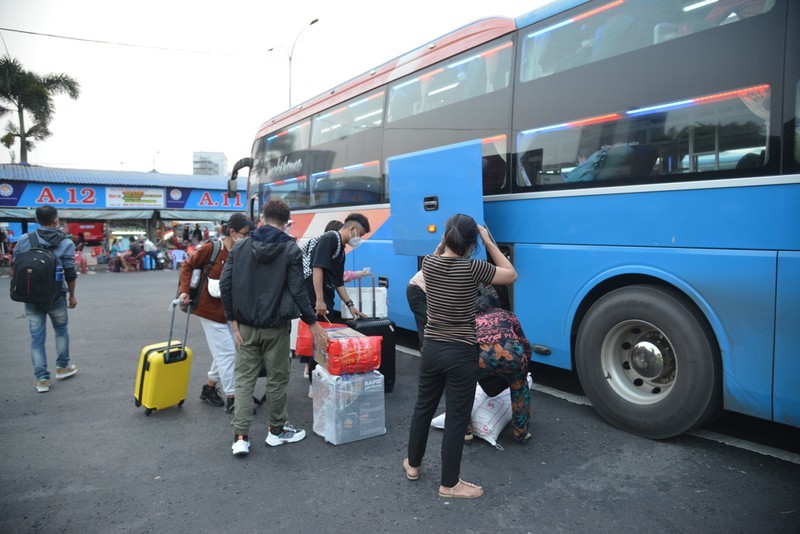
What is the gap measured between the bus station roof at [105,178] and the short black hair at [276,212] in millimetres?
25845

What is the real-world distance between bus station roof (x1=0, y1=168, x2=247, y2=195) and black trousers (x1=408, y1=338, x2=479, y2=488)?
27.3 meters

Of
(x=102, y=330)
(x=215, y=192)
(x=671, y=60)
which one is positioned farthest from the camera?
(x=215, y=192)

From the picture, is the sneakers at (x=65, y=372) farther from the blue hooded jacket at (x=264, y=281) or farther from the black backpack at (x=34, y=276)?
the blue hooded jacket at (x=264, y=281)

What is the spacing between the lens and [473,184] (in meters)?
5.04

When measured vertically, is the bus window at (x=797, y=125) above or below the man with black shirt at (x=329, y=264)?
above

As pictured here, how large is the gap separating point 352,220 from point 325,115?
141 inches

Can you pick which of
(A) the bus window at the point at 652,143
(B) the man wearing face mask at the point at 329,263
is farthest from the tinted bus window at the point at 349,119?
(A) the bus window at the point at 652,143

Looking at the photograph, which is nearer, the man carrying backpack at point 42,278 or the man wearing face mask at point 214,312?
the man wearing face mask at point 214,312

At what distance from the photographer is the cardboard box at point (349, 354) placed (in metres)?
4.12

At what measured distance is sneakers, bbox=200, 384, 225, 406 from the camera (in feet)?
16.8

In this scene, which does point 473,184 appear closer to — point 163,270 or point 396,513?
point 396,513

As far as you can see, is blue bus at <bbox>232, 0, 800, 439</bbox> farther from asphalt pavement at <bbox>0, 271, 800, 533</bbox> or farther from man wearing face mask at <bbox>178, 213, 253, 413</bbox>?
man wearing face mask at <bbox>178, 213, 253, 413</bbox>

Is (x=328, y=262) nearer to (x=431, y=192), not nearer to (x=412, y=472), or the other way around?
(x=431, y=192)

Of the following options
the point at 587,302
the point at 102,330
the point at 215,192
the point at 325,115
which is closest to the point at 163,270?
the point at 215,192
